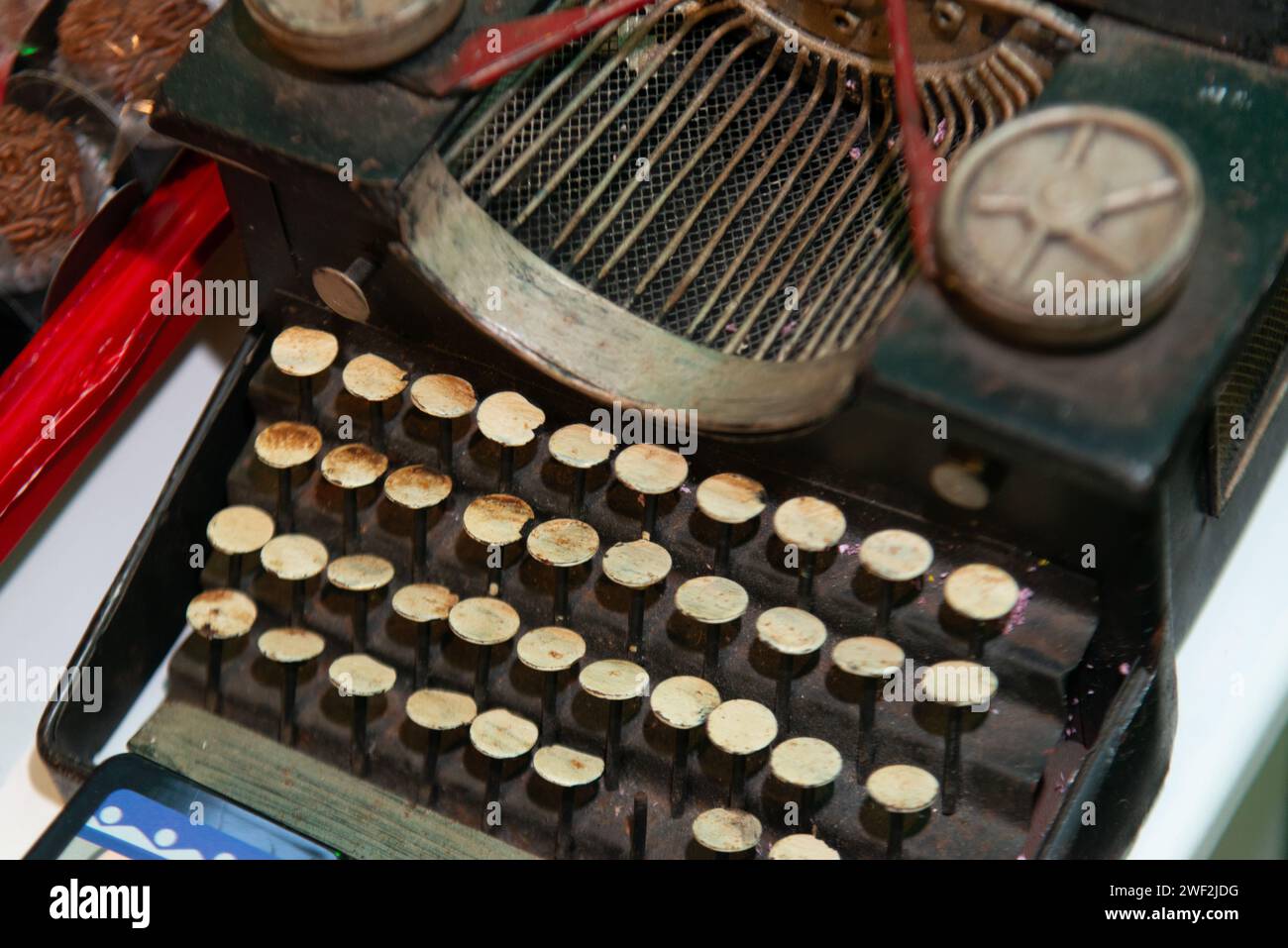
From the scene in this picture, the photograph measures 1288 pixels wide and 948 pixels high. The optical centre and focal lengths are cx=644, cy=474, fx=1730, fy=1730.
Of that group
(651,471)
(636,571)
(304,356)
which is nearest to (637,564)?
(636,571)

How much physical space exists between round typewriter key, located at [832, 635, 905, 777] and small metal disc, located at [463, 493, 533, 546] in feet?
1.41

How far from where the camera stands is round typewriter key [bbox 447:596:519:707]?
214cm

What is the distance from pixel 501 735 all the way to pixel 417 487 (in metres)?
0.33

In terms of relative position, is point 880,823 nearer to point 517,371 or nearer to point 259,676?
point 517,371

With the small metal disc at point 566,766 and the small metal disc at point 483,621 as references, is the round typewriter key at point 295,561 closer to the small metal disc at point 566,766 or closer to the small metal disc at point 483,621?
the small metal disc at point 483,621

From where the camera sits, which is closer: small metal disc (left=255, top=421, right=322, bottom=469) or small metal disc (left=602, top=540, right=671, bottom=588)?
small metal disc (left=602, top=540, right=671, bottom=588)

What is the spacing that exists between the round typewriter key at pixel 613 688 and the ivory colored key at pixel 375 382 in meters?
0.44

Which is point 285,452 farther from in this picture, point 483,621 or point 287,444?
point 483,621

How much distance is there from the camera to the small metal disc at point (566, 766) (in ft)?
6.86

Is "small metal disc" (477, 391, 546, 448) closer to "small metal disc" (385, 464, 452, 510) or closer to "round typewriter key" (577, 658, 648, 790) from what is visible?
"small metal disc" (385, 464, 452, 510)

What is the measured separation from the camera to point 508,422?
218 centimetres

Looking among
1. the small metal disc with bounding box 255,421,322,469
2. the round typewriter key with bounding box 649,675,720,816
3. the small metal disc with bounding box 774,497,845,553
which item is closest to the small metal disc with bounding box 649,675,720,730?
the round typewriter key with bounding box 649,675,720,816

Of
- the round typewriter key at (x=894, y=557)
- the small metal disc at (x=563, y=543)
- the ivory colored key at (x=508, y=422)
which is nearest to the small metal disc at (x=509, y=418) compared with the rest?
the ivory colored key at (x=508, y=422)

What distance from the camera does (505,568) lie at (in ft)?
7.32
